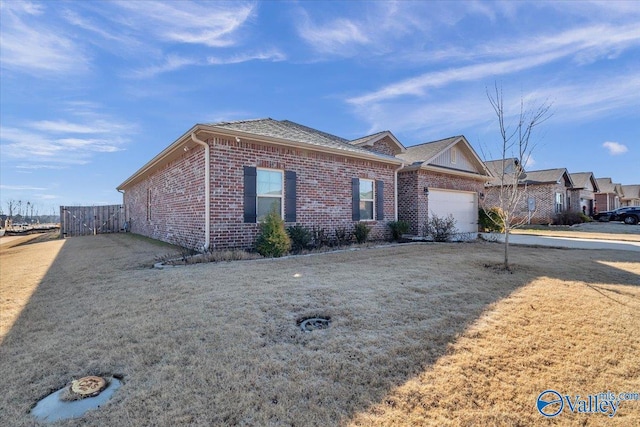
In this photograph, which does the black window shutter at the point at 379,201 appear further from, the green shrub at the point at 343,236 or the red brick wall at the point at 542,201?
the red brick wall at the point at 542,201

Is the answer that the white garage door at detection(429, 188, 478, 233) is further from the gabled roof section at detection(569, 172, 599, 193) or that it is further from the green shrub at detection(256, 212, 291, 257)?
the gabled roof section at detection(569, 172, 599, 193)

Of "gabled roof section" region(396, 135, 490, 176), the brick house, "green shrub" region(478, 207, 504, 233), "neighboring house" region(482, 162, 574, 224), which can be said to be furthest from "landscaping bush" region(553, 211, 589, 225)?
the brick house

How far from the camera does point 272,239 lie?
7.42 metres

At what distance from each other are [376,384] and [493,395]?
0.84m

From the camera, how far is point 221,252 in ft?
24.0

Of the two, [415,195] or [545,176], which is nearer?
[415,195]

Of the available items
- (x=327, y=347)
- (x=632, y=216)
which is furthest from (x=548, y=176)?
(x=327, y=347)

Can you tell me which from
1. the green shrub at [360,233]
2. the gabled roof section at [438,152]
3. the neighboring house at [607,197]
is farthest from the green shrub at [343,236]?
the neighboring house at [607,197]

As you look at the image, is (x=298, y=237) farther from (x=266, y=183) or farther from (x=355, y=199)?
(x=355, y=199)

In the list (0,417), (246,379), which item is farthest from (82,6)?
(246,379)

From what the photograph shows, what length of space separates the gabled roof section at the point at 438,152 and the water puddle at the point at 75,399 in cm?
1212

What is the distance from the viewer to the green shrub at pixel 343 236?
32.2ft

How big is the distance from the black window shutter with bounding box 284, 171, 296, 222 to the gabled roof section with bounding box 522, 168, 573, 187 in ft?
76.2

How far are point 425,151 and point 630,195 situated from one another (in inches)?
1892
